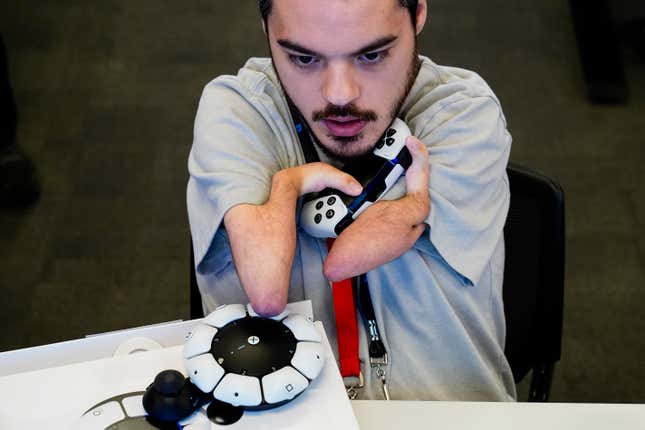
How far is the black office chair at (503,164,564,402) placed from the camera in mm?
1194

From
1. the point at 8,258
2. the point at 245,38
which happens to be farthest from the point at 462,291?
the point at 245,38

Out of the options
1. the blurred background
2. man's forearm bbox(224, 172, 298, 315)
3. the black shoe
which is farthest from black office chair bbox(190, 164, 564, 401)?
the black shoe

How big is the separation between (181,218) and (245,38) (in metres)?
0.80

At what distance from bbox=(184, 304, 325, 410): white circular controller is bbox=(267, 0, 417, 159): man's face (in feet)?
0.98

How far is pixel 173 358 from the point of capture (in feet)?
2.97

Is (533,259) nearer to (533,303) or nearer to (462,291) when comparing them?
(533,303)

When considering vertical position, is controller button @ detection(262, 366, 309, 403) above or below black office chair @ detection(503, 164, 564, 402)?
above

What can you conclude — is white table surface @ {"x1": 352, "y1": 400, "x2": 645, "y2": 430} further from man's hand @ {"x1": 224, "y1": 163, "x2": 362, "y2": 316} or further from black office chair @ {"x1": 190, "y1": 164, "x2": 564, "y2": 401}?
black office chair @ {"x1": 190, "y1": 164, "x2": 564, "y2": 401}

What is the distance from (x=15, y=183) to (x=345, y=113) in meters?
1.59

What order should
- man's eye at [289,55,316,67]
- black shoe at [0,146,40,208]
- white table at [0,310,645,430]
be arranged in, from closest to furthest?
white table at [0,310,645,430] < man's eye at [289,55,316,67] < black shoe at [0,146,40,208]

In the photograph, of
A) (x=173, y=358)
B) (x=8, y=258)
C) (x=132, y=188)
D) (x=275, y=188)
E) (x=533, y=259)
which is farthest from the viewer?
(x=132, y=188)

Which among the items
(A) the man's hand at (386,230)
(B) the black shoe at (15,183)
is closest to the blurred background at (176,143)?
(B) the black shoe at (15,183)

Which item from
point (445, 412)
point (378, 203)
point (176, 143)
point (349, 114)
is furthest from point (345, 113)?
point (176, 143)

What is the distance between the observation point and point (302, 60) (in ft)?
3.40
